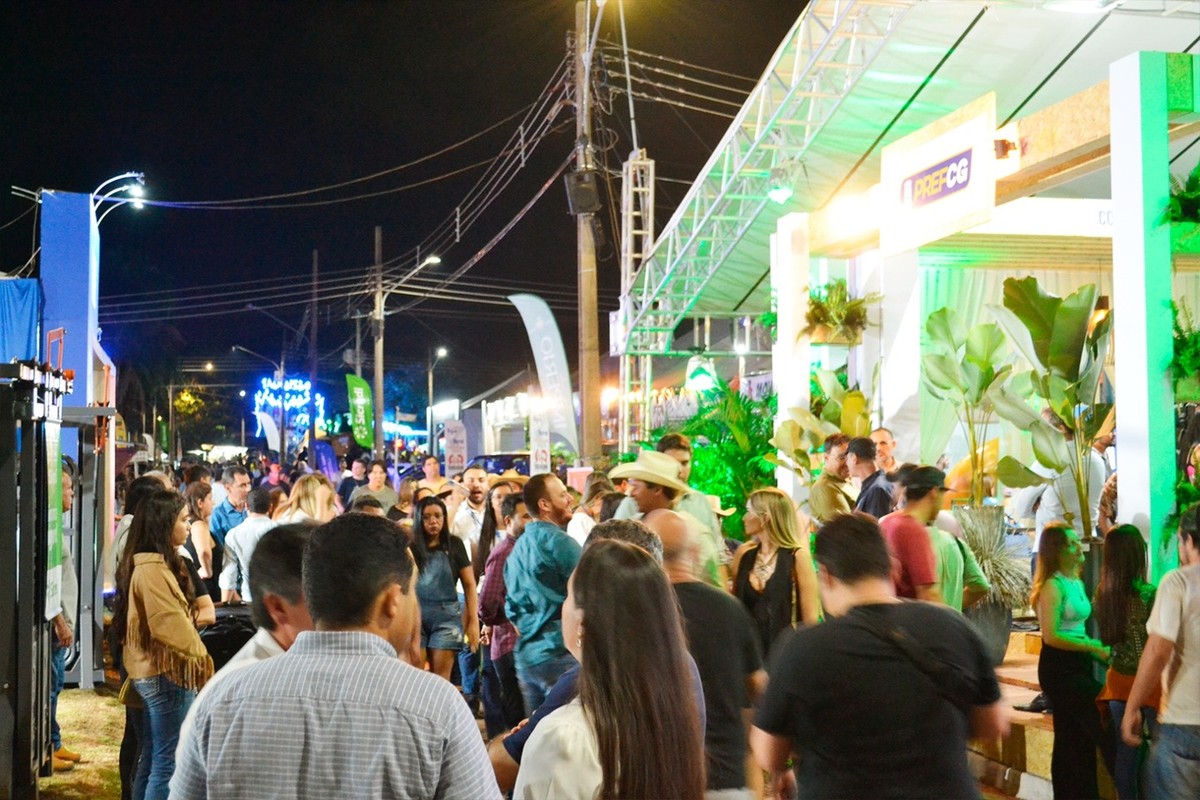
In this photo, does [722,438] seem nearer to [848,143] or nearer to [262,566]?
[848,143]

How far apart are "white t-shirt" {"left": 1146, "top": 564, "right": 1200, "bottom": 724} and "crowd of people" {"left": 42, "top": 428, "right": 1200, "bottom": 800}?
0.01m

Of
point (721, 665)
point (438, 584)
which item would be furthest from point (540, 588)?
point (721, 665)

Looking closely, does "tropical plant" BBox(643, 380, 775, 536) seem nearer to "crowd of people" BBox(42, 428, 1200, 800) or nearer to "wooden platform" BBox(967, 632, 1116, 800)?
"wooden platform" BBox(967, 632, 1116, 800)

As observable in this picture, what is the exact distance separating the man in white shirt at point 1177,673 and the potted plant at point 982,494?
8.26ft

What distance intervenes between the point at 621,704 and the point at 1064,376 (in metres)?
7.23

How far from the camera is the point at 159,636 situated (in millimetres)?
5520

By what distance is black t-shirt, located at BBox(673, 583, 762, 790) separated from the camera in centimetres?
398

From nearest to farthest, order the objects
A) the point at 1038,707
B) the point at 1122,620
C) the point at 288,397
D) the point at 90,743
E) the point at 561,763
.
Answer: the point at 561,763, the point at 1122,620, the point at 1038,707, the point at 90,743, the point at 288,397

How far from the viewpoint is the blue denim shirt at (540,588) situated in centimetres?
643

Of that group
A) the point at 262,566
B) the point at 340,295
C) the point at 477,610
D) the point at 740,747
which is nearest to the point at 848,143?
the point at 477,610

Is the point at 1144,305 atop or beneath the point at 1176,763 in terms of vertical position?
atop

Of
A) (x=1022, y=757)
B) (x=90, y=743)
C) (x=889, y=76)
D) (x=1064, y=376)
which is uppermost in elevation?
(x=889, y=76)

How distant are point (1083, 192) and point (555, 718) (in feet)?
47.6

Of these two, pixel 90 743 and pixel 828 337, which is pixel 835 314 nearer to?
pixel 828 337
